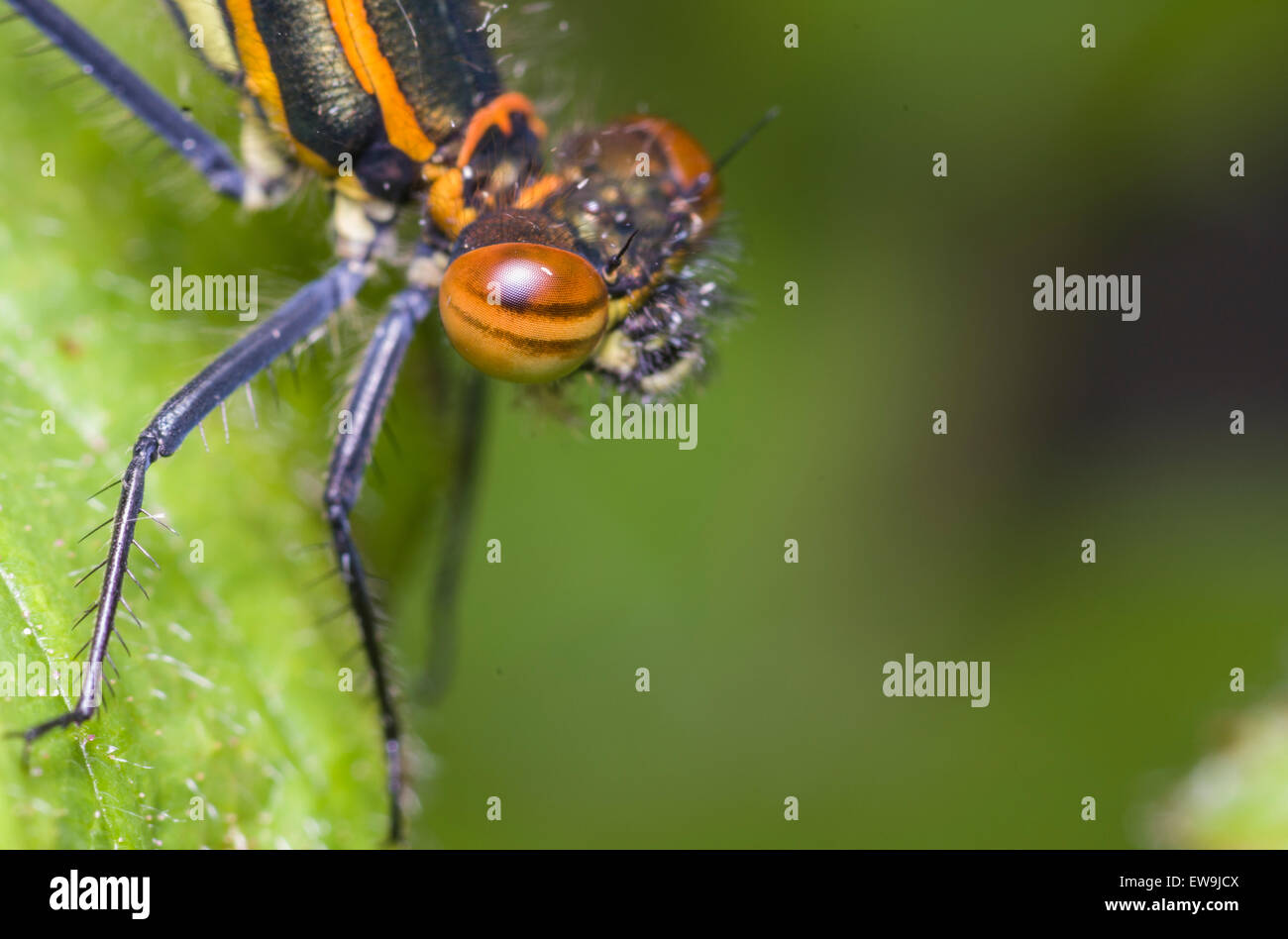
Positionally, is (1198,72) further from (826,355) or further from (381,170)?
(381,170)

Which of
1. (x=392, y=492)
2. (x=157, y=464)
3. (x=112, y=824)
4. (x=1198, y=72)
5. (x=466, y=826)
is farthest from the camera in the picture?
(x=1198, y=72)

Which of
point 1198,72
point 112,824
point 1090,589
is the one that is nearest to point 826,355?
point 1090,589

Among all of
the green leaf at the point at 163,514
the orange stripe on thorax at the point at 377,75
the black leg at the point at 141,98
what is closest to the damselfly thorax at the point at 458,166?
the orange stripe on thorax at the point at 377,75

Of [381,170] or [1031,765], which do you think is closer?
[381,170]

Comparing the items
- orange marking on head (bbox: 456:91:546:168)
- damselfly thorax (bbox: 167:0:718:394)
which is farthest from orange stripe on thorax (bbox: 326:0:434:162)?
orange marking on head (bbox: 456:91:546:168)

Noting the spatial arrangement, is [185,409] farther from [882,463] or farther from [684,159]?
[882,463]

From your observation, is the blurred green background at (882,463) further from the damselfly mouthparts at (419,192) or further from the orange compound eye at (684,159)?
the orange compound eye at (684,159)

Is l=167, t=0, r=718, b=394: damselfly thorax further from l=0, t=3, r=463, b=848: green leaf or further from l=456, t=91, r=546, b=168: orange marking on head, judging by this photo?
l=0, t=3, r=463, b=848: green leaf

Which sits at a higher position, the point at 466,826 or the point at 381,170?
the point at 381,170

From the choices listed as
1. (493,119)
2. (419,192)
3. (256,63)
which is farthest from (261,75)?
(493,119)
